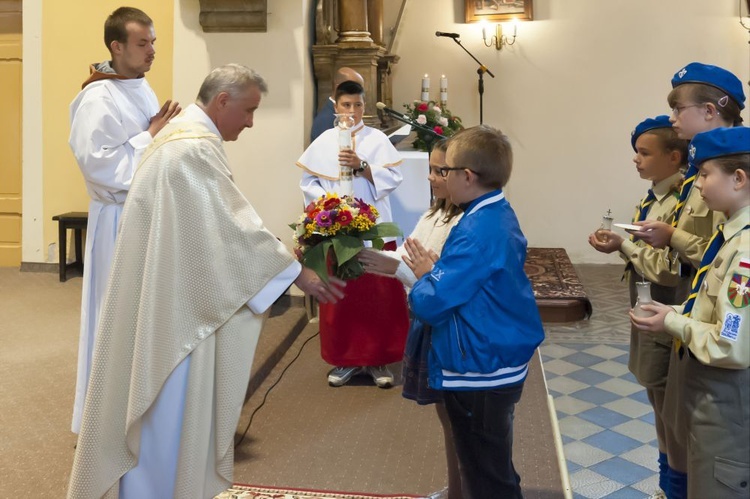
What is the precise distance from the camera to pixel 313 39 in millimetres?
6234

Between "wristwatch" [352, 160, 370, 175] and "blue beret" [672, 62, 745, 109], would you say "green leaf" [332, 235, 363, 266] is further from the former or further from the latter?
"wristwatch" [352, 160, 370, 175]

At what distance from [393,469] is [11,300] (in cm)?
383

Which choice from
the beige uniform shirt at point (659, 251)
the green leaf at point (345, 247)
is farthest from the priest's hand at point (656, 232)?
the green leaf at point (345, 247)

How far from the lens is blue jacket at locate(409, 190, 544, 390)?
2.52 metres

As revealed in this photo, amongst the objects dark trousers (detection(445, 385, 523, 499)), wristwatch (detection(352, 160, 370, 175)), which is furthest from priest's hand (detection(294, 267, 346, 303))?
wristwatch (detection(352, 160, 370, 175))

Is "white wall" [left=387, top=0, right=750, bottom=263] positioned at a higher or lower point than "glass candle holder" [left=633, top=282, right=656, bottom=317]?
higher

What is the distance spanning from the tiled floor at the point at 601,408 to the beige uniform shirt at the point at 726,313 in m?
1.46

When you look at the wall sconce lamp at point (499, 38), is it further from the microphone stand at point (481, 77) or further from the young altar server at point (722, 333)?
the young altar server at point (722, 333)

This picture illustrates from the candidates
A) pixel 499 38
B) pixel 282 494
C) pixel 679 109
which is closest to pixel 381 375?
pixel 282 494

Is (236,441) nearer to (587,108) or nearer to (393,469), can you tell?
(393,469)

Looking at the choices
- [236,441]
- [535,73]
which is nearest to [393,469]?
[236,441]

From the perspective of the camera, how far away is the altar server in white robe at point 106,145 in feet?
12.0

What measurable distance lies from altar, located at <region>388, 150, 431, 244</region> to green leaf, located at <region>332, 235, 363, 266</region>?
2.50m

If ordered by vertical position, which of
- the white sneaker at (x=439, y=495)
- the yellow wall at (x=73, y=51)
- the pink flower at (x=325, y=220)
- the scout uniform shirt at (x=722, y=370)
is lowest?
the white sneaker at (x=439, y=495)
